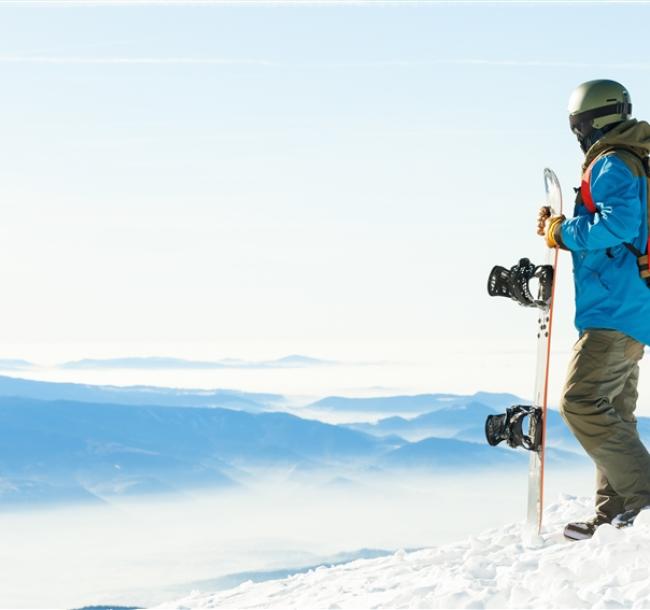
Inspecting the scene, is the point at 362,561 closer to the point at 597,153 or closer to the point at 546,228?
the point at 546,228

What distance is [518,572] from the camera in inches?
259

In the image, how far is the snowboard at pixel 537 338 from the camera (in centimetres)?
767

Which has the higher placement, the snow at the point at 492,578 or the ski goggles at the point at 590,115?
the ski goggles at the point at 590,115

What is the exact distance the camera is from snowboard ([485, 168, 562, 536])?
767 centimetres

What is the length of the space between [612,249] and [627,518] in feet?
5.75

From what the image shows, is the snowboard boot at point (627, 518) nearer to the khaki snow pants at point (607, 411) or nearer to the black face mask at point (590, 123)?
the khaki snow pants at point (607, 411)

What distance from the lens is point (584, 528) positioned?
7266 mm

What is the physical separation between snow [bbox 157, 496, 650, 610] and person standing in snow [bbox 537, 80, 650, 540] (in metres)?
0.47

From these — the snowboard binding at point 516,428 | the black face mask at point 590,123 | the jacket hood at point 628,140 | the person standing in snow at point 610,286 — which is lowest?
the snowboard binding at point 516,428

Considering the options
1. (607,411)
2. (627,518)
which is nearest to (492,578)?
(627,518)

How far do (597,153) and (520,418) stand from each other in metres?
1.96

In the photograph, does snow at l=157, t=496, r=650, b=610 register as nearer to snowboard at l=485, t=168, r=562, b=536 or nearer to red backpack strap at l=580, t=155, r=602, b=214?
snowboard at l=485, t=168, r=562, b=536

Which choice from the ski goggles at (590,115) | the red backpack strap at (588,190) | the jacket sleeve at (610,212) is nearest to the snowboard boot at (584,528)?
the jacket sleeve at (610,212)

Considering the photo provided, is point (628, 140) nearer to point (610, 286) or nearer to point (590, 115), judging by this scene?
point (590, 115)
